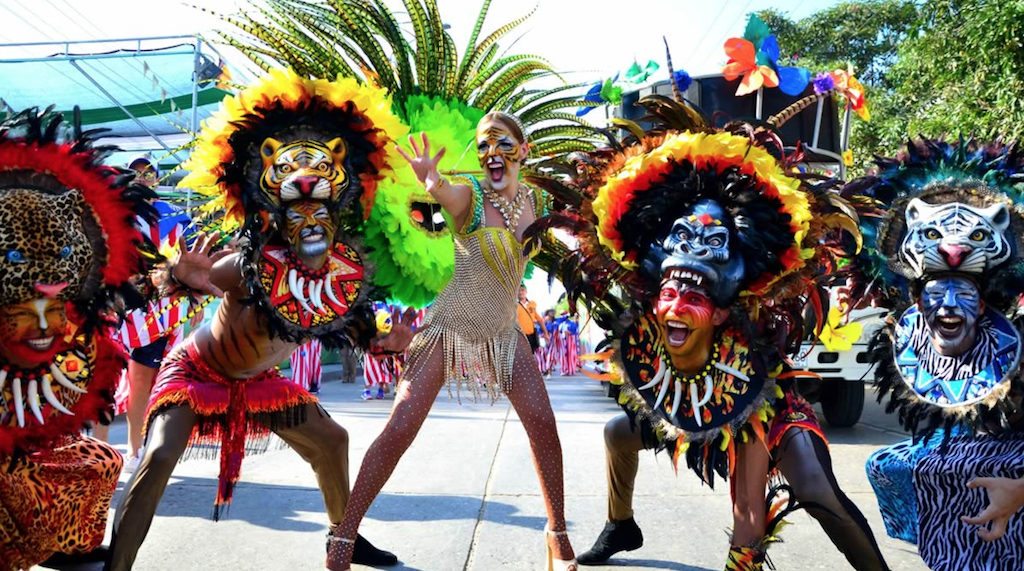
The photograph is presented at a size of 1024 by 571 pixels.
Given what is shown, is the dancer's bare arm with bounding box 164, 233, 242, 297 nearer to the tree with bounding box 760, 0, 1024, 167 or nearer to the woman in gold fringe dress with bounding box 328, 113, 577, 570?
the woman in gold fringe dress with bounding box 328, 113, 577, 570

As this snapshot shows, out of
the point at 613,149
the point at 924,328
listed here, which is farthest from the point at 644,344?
the point at 924,328

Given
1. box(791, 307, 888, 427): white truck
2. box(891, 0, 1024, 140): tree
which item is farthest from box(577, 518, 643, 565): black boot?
box(891, 0, 1024, 140): tree

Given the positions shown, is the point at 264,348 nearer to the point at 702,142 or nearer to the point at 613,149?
the point at 613,149

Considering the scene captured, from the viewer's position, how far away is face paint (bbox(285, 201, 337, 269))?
9.62 feet

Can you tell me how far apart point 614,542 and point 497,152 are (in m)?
1.74

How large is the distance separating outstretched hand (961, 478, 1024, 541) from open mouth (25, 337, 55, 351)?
2.83 m

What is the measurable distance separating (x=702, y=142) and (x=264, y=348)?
176 centimetres

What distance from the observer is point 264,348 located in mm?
3188

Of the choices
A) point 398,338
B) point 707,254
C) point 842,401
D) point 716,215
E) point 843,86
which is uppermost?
point 843,86

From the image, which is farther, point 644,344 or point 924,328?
point 644,344

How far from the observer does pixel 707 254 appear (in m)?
2.67

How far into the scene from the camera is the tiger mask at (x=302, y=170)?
9.64 ft

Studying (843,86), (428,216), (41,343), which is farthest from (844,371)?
(41,343)

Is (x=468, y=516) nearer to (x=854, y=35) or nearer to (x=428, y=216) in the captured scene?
(x=428, y=216)
